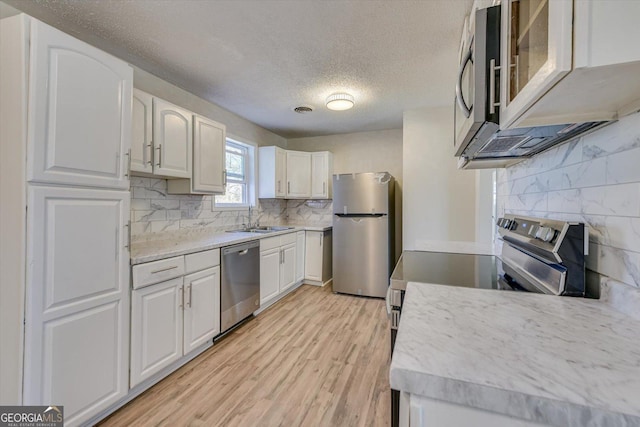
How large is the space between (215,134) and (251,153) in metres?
1.13

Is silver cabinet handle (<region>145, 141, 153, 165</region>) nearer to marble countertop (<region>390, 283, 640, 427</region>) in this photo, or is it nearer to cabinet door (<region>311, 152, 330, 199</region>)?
marble countertop (<region>390, 283, 640, 427</region>)

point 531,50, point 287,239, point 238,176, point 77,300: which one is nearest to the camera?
point 531,50

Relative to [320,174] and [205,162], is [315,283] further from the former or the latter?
[205,162]

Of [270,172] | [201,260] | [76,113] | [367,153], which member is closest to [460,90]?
[76,113]

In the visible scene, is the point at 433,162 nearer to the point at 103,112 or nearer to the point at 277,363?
the point at 277,363

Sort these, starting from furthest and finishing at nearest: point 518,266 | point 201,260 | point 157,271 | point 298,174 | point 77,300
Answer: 1. point 298,174
2. point 201,260
3. point 157,271
4. point 77,300
5. point 518,266

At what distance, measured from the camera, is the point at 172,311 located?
1.91 meters

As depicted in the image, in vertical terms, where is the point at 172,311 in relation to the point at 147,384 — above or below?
above

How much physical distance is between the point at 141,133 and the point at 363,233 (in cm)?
262

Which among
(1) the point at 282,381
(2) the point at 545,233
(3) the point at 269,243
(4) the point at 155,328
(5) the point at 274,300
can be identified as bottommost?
(1) the point at 282,381

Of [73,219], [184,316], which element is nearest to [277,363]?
[184,316]

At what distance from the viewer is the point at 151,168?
6.90 feet

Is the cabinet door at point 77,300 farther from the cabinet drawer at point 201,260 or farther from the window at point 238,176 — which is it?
the window at point 238,176

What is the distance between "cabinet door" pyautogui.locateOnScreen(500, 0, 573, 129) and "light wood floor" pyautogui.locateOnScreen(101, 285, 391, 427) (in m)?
1.70
